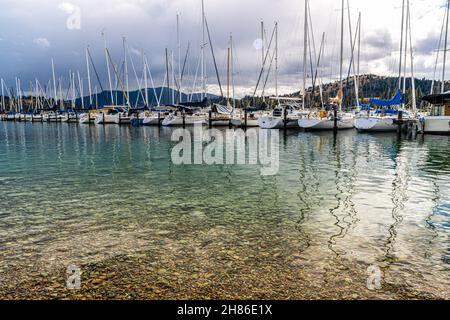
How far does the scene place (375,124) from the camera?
46.4 m

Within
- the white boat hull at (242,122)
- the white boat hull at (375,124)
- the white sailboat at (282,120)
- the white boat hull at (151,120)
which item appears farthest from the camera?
the white boat hull at (151,120)

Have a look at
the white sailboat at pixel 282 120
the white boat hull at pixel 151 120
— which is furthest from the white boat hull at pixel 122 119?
the white sailboat at pixel 282 120

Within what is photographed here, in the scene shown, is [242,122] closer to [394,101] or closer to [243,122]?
[243,122]

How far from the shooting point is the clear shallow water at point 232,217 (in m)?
6.87

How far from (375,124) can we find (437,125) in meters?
7.31

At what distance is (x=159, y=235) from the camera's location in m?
8.16

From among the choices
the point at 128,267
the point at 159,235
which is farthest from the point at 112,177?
the point at 128,267

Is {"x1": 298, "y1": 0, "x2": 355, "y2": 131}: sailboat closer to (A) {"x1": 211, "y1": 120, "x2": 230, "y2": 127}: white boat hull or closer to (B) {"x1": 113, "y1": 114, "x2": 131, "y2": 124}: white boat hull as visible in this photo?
(A) {"x1": 211, "y1": 120, "x2": 230, "y2": 127}: white boat hull

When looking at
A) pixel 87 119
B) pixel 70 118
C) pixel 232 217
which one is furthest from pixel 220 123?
pixel 70 118

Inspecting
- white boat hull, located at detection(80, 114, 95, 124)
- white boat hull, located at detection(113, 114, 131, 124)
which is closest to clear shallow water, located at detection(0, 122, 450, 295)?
white boat hull, located at detection(113, 114, 131, 124)

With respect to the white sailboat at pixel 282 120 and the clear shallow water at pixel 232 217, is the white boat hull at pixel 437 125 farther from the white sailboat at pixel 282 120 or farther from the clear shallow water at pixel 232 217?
the clear shallow water at pixel 232 217

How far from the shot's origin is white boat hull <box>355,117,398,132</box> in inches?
1822

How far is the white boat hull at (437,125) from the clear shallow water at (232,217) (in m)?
28.0
